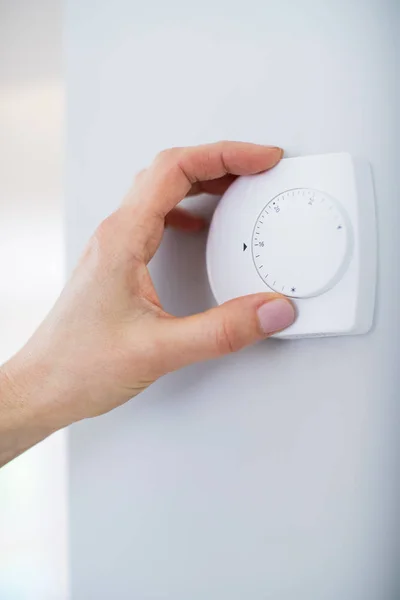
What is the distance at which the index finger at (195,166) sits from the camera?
0.57m

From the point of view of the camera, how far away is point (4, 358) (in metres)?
0.89

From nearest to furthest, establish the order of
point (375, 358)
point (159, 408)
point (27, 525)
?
point (375, 358)
point (159, 408)
point (27, 525)

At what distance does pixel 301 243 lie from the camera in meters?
0.54

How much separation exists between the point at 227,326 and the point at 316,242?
0.11 m

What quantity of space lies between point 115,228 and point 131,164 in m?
0.13

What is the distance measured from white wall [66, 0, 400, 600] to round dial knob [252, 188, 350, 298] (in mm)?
55

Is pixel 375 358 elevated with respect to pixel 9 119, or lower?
lower

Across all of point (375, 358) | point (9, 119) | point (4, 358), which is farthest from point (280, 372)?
point (9, 119)

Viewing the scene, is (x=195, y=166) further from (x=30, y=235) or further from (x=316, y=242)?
(x=30, y=235)

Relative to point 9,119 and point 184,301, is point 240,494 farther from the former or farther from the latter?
point 9,119

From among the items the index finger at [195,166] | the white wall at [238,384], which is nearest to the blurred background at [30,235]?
the white wall at [238,384]

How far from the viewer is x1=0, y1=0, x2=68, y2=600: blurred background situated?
834mm

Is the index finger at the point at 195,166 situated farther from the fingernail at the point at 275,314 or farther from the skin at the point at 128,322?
the fingernail at the point at 275,314

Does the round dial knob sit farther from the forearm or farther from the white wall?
the forearm
